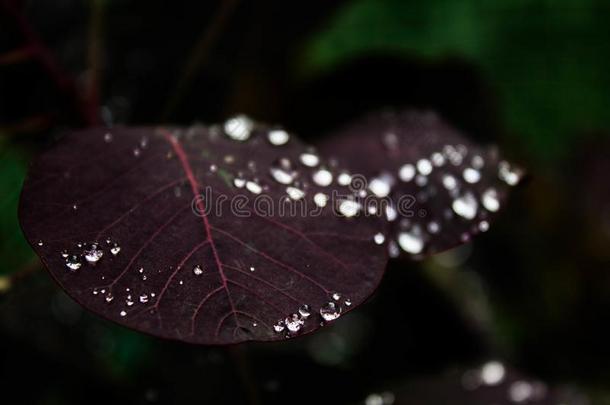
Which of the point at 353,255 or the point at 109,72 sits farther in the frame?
the point at 109,72

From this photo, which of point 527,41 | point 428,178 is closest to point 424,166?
point 428,178

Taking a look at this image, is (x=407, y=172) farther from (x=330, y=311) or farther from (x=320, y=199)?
(x=330, y=311)

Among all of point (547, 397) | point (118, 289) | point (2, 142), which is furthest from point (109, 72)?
point (547, 397)

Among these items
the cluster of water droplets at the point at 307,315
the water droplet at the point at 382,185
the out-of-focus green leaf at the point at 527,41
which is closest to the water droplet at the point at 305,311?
the cluster of water droplets at the point at 307,315

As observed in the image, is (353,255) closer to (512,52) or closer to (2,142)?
(2,142)

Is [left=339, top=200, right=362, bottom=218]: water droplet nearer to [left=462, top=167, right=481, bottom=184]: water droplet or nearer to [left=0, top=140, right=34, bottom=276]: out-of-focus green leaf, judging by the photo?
[left=462, top=167, right=481, bottom=184]: water droplet

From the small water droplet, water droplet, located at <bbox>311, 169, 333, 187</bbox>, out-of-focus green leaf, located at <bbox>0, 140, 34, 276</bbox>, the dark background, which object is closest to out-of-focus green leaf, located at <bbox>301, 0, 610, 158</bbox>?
the dark background

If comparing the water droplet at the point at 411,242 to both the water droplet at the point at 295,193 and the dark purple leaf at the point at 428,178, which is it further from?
the water droplet at the point at 295,193
